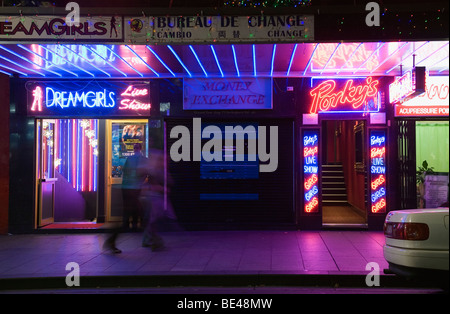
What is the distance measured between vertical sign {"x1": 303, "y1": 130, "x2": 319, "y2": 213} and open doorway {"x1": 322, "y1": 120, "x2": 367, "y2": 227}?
0.72 meters

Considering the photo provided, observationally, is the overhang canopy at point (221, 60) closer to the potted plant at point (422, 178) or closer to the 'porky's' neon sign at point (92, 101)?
the 'porky's' neon sign at point (92, 101)

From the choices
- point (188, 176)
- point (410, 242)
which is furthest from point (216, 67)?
point (410, 242)

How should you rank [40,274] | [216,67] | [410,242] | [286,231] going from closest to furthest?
[410,242], [40,274], [216,67], [286,231]

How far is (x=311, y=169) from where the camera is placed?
10750 millimetres

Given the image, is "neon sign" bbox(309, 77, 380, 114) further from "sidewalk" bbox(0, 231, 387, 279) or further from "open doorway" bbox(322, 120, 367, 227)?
"sidewalk" bbox(0, 231, 387, 279)

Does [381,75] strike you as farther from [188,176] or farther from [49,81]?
[49,81]

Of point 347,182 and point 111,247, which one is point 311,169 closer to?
point 111,247

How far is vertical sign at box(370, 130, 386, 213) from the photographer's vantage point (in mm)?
10641

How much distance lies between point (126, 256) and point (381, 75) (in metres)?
7.56

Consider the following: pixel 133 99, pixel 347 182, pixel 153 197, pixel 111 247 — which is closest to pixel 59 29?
pixel 133 99

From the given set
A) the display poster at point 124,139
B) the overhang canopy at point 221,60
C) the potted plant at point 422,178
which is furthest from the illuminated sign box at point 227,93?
the potted plant at point 422,178

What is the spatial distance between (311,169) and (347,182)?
5560 millimetres

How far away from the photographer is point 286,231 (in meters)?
10.7

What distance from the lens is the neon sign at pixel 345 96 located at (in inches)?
419
